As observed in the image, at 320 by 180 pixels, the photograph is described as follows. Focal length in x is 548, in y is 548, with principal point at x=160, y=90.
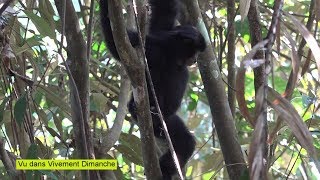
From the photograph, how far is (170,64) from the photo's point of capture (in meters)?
3.95

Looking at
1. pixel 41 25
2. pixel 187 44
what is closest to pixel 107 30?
pixel 41 25

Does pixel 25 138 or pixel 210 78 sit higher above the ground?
pixel 210 78

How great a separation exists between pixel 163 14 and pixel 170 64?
0.40m

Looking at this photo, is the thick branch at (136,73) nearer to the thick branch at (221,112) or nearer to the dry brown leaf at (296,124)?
the thick branch at (221,112)

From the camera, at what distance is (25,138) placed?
2936 mm

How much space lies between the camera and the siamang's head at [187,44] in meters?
3.54

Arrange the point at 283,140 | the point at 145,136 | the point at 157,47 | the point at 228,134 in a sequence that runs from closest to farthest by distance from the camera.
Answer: the point at 145,136 → the point at 228,134 → the point at 283,140 → the point at 157,47

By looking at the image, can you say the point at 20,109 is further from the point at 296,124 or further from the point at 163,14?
the point at 163,14

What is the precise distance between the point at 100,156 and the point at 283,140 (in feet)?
4.44

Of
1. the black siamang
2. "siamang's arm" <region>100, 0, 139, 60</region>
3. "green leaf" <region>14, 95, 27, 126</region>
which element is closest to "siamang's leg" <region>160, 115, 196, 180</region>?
the black siamang

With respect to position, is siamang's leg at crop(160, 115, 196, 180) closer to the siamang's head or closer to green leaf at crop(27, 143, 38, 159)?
the siamang's head

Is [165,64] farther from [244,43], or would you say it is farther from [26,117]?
[26,117]

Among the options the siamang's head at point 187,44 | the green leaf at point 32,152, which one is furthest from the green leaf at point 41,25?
the siamang's head at point 187,44

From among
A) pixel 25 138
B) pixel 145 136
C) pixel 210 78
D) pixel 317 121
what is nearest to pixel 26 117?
pixel 25 138
